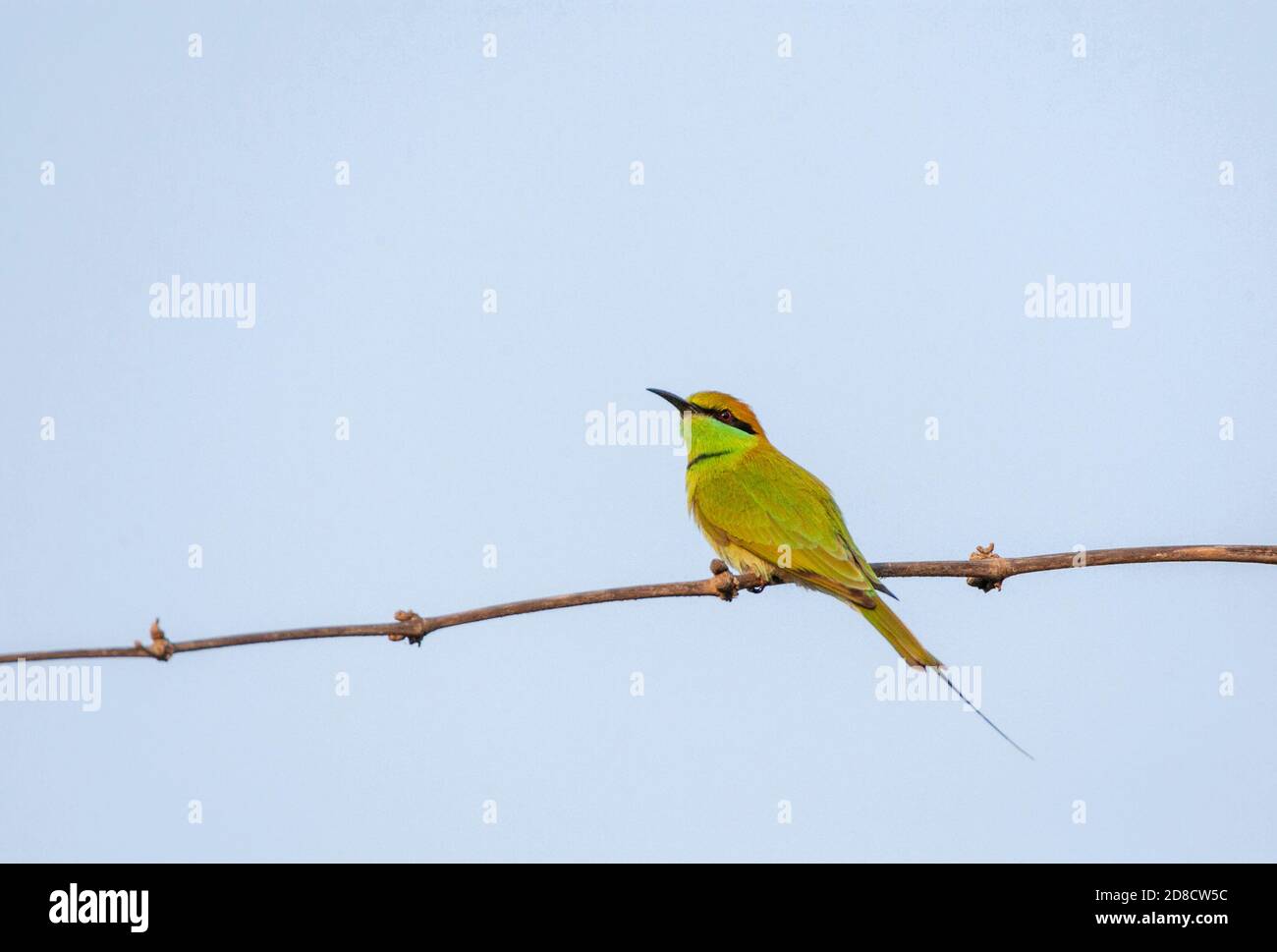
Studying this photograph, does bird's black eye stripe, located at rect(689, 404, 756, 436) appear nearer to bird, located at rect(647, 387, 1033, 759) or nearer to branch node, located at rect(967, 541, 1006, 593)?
bird, located at rect(647, 387, 1033, 759)

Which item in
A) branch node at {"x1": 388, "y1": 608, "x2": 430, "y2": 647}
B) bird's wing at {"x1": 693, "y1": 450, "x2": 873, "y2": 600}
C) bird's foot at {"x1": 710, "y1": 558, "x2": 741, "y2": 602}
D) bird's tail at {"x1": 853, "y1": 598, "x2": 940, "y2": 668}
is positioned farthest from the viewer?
bird's wing at {"x1": 693, "y1": 450, "x2": 873, "y2": 600}

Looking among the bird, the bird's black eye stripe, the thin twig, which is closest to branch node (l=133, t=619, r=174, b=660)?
the thin twig

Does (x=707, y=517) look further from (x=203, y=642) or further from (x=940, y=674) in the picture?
(x=203, y=642)

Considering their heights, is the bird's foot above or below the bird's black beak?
below

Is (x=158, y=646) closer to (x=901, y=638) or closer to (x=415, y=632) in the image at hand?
(x=415, y=632)

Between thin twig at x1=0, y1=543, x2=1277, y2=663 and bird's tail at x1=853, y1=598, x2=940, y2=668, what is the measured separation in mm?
1095

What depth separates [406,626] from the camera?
261 centimetres

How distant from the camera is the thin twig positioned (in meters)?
2.21

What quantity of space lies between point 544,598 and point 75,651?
84 cm

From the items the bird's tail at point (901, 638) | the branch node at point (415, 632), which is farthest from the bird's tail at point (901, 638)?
the branch node at point (415, 632)

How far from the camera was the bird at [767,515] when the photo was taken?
4184 mm

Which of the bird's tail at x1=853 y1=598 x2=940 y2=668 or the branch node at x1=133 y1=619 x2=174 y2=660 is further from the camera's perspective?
the bird's tail at x1=853 y1=598 x2=940 y2=668

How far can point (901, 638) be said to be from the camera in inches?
158

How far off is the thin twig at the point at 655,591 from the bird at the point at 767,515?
0.91 meters
